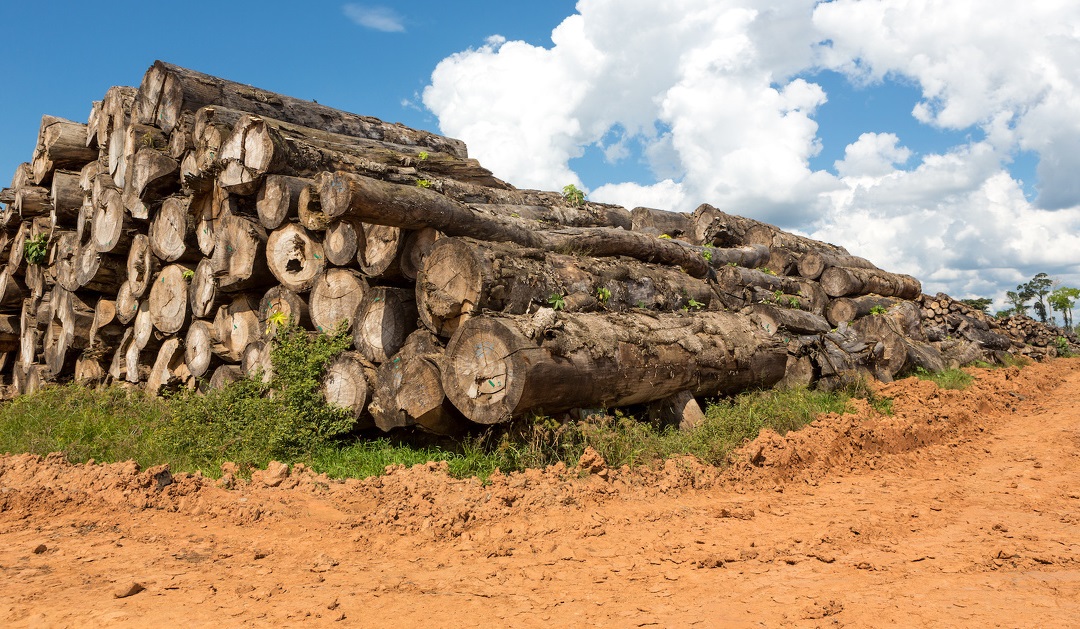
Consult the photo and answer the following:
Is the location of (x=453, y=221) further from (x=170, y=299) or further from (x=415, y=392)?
(x=170, y=299)

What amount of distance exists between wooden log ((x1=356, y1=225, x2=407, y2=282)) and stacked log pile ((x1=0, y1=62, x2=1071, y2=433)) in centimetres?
2

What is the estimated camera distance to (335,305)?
7125 mm

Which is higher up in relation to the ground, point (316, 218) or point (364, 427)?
point (316, 218)

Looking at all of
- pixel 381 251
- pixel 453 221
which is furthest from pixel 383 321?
pixel 453 221

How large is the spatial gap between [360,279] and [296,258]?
3.30 ft

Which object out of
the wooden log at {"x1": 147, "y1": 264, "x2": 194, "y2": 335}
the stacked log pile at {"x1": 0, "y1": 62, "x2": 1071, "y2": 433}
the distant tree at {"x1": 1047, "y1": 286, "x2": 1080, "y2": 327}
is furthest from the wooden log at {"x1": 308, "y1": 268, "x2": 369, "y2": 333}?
the distant tree at {"x1": 1047, "y1": 286, "x2": 1080, "y2": 327}

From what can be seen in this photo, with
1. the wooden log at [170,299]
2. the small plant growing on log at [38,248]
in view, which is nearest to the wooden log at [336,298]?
the wooden log at [170,299]

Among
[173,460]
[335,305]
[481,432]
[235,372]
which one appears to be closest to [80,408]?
[235,372]

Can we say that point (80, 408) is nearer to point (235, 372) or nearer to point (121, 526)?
point (235, 372)

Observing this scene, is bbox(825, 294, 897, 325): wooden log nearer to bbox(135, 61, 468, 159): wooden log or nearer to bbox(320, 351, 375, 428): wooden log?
bbox(135, 61, 468, 159): wooden log

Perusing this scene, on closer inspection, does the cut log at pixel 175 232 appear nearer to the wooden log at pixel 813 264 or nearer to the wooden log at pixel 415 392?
the wooden log at pixel 415 392

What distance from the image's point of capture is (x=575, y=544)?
4.27 m

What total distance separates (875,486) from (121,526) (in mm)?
5943

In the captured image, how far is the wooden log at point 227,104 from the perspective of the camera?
9.26m
